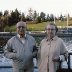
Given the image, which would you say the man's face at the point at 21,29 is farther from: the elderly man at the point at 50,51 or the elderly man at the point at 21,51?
the elderly man at the point at 50,51

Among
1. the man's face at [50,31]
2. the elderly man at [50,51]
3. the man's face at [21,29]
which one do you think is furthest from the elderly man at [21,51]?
the man's face at [50,31]

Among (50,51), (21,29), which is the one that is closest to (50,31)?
(50,51)

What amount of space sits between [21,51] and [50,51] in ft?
1.27

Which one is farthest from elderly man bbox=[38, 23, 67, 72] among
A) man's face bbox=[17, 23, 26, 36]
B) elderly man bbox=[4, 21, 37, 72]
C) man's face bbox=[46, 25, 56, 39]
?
man's face bbox=[17, 23, 26, 36]

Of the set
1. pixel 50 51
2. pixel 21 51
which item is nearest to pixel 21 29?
pixel 21 51

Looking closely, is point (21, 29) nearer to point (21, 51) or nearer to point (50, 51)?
point (21, 51)

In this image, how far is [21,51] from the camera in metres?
4.50

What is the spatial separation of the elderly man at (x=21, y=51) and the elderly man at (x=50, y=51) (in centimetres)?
18

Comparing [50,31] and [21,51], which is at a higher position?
[50,31]

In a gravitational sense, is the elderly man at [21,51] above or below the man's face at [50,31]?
Result: below

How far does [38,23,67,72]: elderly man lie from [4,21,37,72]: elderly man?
0.58 ft

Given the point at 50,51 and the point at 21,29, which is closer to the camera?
the point at 50,51

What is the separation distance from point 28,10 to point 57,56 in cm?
7512

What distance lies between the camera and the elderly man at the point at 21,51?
450 centimetres
